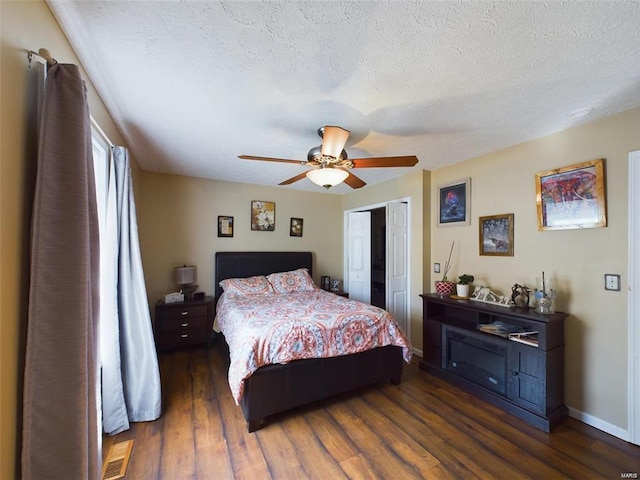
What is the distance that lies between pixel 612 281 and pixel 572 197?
2.31 feet

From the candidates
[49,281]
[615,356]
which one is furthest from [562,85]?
[49,281]

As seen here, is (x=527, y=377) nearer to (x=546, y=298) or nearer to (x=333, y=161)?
(x=546, y=298)

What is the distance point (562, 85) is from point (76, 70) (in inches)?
101

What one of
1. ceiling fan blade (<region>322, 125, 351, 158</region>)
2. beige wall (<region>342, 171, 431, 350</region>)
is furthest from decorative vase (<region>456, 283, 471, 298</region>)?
ceiling fan blade (<region>322, 125, 351, 158</region>)

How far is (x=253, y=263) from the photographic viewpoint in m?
4.23

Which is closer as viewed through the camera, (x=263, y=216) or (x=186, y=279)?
(x=186, y=279)

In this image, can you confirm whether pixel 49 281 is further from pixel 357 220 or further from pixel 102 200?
pixel 357 220

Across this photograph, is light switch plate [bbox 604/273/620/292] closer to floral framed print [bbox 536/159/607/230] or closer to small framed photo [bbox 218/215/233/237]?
floral framed print [bbox 536/159/607/230]

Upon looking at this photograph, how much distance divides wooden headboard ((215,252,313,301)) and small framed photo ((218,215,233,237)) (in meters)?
0.31

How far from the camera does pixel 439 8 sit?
1165 mm

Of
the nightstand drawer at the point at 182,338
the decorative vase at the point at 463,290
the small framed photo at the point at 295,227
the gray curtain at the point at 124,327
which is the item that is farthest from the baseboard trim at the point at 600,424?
the nightstand drawer at the point at 182,338

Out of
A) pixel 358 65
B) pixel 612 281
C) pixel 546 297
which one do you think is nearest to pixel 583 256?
pixel 612 281

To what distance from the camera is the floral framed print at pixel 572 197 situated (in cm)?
212

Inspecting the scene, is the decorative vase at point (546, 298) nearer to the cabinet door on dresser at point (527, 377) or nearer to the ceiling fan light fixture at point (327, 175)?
the cabinet door on dresser at point (527, 377)
